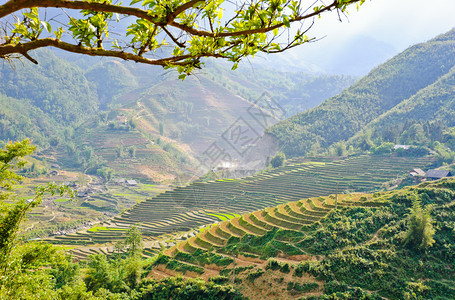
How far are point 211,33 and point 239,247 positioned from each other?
1650 cm

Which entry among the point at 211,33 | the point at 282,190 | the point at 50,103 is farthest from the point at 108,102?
the point at 211,33

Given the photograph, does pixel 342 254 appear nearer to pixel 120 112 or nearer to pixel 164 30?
pixel 164 30

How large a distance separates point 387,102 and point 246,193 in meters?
53.0

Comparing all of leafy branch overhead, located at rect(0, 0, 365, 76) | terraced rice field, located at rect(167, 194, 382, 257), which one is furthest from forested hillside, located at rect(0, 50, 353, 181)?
leafy branch overhead, located at rect(0, 0, 365, 76)

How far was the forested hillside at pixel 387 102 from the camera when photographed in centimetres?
6519

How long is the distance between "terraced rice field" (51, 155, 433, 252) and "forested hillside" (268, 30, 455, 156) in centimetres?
2082

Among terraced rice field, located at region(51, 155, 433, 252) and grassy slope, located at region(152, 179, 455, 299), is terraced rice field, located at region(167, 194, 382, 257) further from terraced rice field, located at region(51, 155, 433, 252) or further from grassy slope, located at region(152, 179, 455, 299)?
terraced rice field, located at region(51, 155, 433, 252)

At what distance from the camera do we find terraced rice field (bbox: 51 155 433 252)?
34531 millimetres

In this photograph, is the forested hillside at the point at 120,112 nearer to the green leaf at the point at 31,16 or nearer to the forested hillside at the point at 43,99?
the forested hillside at the point at 43,99

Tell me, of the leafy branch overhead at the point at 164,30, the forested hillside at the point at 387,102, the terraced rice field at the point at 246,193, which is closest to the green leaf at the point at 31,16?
the leafy branch overhead at the point at 164,30

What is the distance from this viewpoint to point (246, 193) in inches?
1543

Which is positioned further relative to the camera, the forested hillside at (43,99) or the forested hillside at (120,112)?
the forested hillside at (43,99)

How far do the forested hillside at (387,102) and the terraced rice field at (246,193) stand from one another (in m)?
20.8

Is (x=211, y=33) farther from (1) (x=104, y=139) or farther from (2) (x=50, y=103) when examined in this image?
(2) (x=50, y=103)
